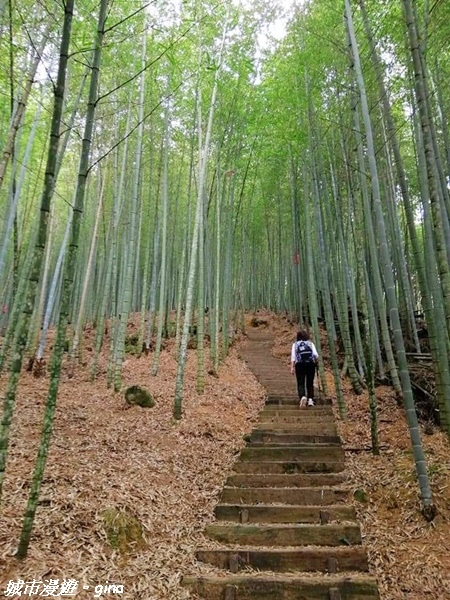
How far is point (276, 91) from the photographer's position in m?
6.57

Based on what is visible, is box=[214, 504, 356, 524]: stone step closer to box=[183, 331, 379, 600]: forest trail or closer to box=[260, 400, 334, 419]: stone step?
box=[183, 331, 379, 600]: forest trail

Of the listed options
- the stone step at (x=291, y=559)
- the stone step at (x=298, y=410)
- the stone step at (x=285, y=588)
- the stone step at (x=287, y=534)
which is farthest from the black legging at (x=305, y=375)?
the stone step at (x=285, y=588)

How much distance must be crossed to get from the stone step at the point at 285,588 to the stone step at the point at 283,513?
661 millimetres

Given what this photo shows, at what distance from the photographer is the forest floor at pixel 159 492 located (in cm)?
223

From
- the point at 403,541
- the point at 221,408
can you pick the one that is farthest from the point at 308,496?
the point at 221,408

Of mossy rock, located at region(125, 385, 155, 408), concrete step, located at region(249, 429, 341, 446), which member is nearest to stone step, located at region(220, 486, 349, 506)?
concrete step, located at region(249, 429, 341, 446)

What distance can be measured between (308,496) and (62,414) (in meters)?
3.05

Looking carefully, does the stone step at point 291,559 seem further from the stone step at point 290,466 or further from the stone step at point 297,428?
the stone step at point 297,428

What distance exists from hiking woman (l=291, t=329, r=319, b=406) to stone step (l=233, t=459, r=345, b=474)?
1.93m

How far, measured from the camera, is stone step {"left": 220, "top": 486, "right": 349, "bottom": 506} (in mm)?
3324

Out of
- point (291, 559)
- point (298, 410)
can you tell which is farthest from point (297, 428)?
point (291, 559)

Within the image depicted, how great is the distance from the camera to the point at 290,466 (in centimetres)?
396

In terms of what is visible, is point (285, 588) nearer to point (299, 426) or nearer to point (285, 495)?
point (285, 495)

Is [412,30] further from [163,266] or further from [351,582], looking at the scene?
[163,266]
